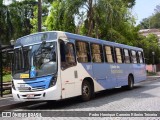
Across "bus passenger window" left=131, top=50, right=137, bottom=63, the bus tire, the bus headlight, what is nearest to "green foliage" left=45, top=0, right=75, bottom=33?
"bus passenger window" left=131, top=50, right=137, bottom=63

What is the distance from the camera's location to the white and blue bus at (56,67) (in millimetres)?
12305

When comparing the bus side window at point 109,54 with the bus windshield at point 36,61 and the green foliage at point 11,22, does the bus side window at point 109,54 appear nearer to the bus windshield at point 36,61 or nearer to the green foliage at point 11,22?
the bus windshield at point 36,61

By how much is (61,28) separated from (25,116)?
1888 centimetres

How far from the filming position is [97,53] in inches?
625

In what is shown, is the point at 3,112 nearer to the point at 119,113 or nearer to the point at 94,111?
the point at 94,111

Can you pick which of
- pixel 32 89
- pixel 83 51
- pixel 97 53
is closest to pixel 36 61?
pixel 32 89

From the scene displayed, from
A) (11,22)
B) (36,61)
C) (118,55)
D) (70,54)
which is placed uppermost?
(11,22)

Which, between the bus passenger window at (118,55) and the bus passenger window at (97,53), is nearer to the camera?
the bus passenger window at (97,53)

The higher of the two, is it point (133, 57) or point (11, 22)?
point (11, 22)

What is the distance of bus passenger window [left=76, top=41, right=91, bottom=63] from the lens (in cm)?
1410

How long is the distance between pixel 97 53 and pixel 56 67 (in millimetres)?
3927

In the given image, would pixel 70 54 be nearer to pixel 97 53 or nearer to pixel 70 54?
pixel 70 54

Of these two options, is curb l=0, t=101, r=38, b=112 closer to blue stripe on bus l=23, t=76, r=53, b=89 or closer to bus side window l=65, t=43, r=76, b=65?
blue stripe on bus l=23, t=76, r=53, b=89

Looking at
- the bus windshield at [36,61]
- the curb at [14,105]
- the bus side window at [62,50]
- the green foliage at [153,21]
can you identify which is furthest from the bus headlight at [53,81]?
the green foliage at [153,21]
